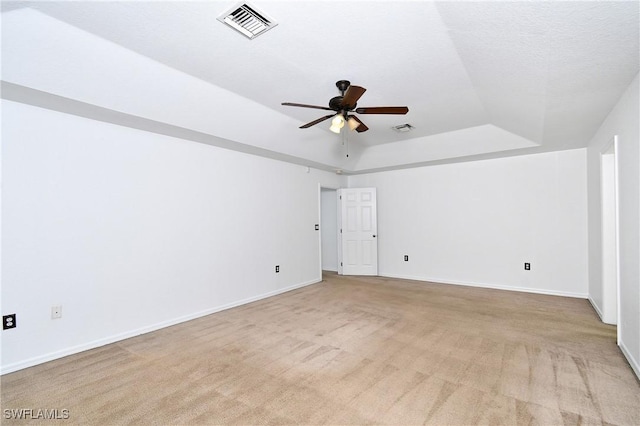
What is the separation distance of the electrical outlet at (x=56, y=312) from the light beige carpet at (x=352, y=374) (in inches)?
16.2

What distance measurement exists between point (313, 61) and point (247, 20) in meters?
0.72

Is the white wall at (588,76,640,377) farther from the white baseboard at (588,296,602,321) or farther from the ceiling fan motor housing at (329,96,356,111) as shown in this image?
the ceiling fan motor housing at (329,96,356,111)

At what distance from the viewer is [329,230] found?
757cm

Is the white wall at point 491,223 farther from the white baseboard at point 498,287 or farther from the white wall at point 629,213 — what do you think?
the white wall at point 629,213

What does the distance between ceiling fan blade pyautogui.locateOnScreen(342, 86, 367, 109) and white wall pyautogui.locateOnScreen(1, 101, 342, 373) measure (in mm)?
2309

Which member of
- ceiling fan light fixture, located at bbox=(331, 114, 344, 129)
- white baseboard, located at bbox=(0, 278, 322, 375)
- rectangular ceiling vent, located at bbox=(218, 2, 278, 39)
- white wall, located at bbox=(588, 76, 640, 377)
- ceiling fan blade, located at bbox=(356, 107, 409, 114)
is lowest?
white baseboard, located at bbox=(0, 278, 322, 375)

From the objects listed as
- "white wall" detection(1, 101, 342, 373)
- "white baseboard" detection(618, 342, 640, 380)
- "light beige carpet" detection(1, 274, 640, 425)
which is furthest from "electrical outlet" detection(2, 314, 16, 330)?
"white baseboard" detection(618, 342, 640, 380)

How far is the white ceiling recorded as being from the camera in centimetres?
199

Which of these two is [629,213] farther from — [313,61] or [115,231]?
[115,231]

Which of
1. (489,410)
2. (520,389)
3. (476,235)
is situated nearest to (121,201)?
(489,410)

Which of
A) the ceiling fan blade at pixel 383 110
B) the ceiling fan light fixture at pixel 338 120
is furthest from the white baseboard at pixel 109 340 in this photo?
the ceiling fan blade at pixel 383 110

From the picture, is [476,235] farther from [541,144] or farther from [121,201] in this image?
[121,201]

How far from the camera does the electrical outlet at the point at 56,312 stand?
9.41 feet

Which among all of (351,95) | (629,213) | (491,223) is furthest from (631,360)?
(351,95)
